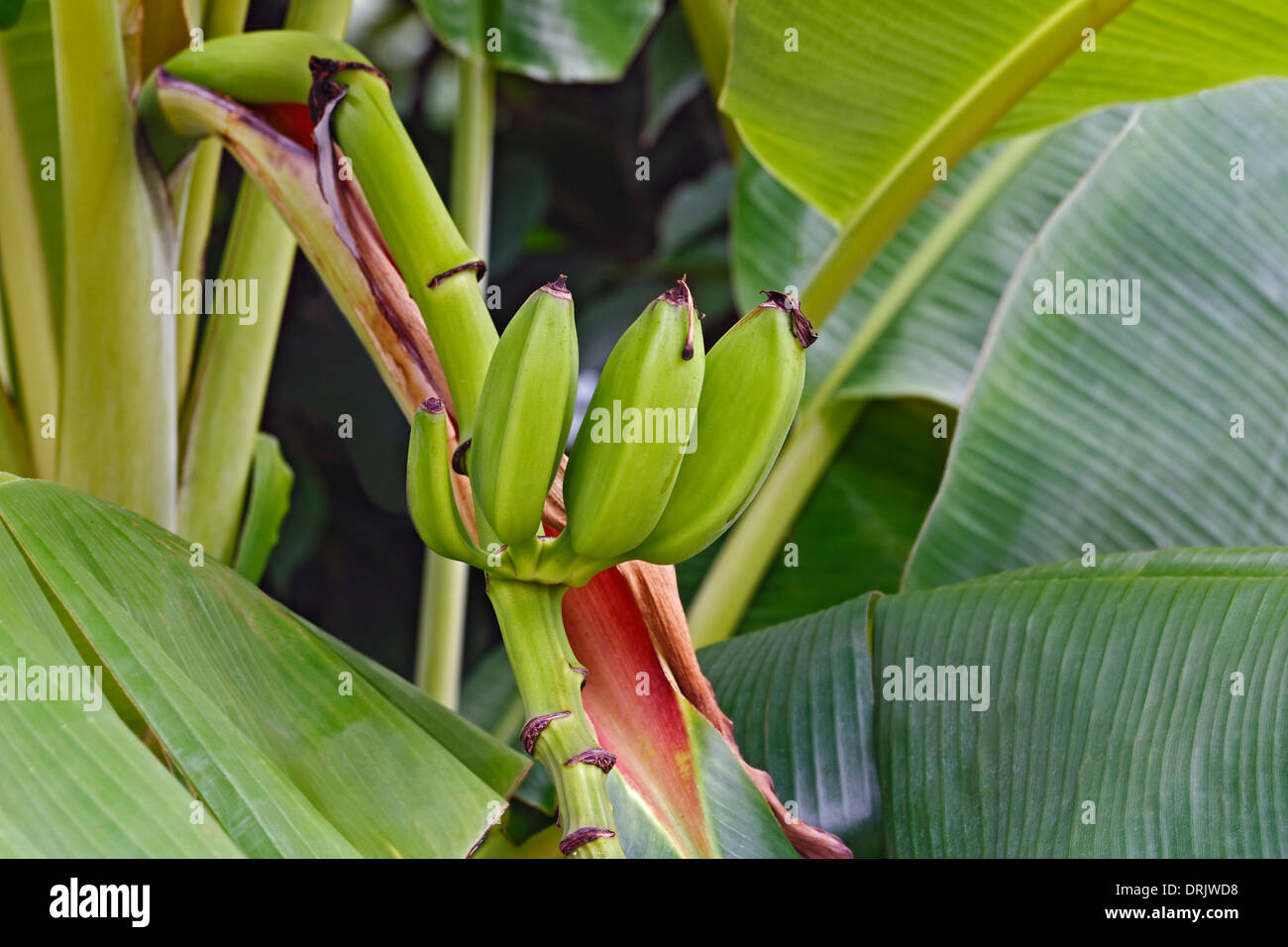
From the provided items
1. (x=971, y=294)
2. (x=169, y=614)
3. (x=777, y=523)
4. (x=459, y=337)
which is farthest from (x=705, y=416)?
(x=971, y=294)

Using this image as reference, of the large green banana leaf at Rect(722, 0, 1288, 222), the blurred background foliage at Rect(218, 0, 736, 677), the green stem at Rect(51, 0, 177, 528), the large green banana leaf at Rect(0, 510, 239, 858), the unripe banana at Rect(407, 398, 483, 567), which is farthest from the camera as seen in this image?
the blurred background foliage at Rect(218, 0, 736, 677)

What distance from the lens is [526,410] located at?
0.33 m

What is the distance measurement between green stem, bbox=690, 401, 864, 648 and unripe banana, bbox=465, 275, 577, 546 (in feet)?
1.41

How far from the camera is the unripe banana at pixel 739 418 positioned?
35 cm

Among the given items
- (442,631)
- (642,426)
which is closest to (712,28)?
(442,631)

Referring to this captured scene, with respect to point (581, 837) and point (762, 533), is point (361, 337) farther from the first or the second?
point (762, 533)

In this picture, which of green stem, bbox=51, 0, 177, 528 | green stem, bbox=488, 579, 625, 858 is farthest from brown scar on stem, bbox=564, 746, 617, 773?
green stem, bbox=51, 0, 177, 528

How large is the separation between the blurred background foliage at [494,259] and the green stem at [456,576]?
0.24 meters

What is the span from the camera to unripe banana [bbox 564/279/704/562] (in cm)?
32

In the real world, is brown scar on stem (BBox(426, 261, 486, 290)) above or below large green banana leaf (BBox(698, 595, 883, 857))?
above

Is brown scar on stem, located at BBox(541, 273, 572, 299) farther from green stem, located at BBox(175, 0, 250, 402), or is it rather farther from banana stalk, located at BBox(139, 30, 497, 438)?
green stem, located at BBox(175, 0, 250, 402)

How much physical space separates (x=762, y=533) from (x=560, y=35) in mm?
461

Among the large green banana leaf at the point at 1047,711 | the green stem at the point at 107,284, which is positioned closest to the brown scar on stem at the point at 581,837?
the large green banana leaf at the point at 1047,711

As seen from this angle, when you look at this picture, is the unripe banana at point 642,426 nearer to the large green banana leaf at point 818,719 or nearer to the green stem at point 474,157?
the large green banana leaf at point 818,719
